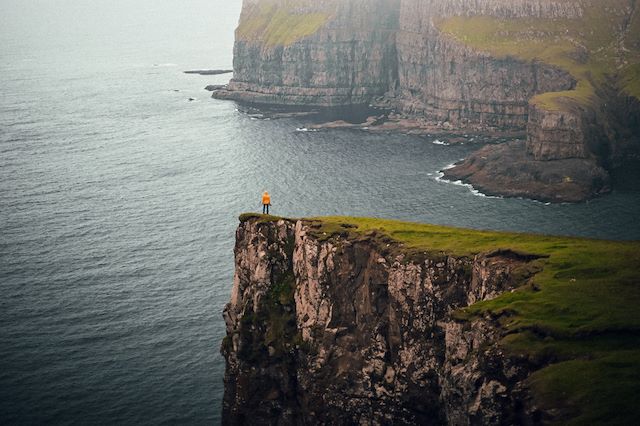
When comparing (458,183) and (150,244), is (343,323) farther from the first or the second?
(458,183)

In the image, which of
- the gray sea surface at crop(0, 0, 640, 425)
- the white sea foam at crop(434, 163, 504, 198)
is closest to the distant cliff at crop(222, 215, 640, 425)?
the gray sea surface at crop(0, 0, 640, 425)

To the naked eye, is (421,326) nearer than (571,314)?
No

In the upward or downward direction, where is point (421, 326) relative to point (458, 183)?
upward

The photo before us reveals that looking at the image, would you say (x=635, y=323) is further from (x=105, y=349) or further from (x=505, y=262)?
(x=105, y=349)

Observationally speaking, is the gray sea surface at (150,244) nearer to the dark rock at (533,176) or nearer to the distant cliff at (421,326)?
the dark rock at (533,176)

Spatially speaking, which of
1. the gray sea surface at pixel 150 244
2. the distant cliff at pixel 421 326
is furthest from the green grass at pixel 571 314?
the gray sea surface at pixel 150 244

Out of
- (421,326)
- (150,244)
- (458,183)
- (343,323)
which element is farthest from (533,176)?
(421,326)

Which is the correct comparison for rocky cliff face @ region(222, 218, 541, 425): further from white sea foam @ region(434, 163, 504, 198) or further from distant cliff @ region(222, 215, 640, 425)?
white sea foam @ region(434, 163, 504, 198)
